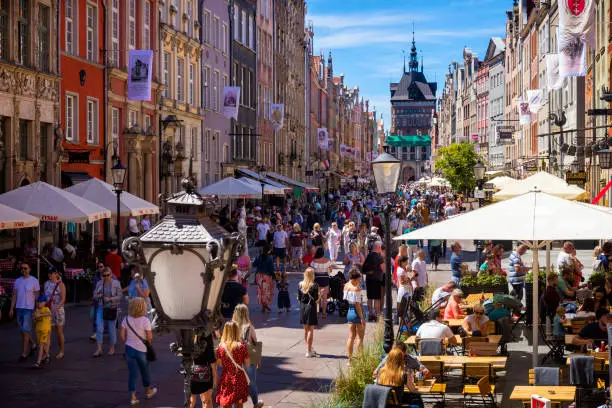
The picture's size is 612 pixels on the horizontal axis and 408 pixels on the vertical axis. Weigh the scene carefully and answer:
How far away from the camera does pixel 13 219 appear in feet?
64.0

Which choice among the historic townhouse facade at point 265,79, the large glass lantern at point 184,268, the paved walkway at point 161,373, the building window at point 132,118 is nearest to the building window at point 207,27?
the building window at point 132,118

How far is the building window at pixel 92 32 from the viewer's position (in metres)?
32.6

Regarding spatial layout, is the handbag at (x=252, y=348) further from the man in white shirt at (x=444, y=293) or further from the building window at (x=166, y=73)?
the building window at (x=166, y=73)

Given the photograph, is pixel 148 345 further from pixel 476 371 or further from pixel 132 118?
pixel 132 118

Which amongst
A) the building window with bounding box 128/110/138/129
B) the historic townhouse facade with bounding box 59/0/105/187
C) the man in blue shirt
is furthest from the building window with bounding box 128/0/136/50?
the man in blue shirt

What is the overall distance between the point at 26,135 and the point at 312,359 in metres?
14.9

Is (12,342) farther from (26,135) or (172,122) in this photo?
(172,122)

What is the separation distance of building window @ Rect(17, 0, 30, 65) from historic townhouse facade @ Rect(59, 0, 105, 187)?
2234 millimetres

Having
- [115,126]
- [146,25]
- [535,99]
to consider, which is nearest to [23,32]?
[115,126]

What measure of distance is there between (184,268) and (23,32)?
75.6 feet

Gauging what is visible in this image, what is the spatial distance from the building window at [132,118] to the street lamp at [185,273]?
102 feet

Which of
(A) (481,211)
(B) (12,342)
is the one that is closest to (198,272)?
(A) (481,211)

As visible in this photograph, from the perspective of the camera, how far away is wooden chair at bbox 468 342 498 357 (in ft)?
45.1

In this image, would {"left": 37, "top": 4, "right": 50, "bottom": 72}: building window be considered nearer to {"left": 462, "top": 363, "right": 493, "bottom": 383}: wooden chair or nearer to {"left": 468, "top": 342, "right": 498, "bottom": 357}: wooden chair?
{"left": 468, "top": 342, "right": 498, "bottom": 357}: wooden chair
